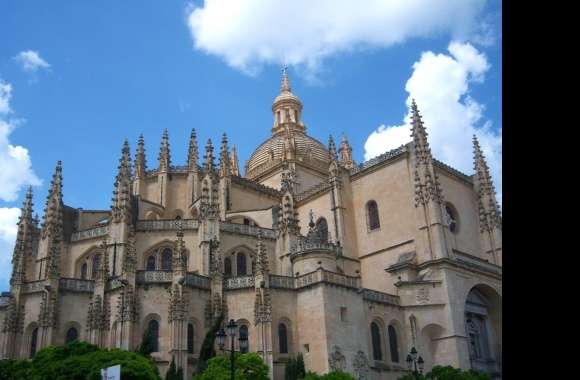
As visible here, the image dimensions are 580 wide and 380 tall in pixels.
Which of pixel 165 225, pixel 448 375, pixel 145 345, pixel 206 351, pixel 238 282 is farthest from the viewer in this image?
pixel 165 225

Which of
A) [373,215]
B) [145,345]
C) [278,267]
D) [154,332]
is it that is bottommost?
[145,345]

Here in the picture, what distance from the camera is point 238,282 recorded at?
115ft

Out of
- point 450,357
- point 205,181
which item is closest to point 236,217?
point 205,181

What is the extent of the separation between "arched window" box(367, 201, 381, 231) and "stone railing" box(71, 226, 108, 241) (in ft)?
60.2

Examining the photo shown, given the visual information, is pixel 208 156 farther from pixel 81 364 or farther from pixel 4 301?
pixel 81 364

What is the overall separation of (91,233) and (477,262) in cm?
2611

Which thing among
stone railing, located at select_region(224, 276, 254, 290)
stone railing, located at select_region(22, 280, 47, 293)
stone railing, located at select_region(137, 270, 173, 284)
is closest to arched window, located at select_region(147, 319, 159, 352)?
stone railing, located at select_region(137, 270, 173, 284)

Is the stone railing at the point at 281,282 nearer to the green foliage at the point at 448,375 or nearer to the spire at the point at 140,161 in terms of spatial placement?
the green foliage at the point at 448,375

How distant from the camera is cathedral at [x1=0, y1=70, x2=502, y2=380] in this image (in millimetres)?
33656

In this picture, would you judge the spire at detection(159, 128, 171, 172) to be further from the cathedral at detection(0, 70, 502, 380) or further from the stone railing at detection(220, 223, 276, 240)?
the stone railing at detection(220, 223, 276, 240)

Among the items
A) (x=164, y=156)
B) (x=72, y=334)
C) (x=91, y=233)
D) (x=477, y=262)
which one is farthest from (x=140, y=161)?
(x=477, y=262)

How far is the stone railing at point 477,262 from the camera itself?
42.4m
